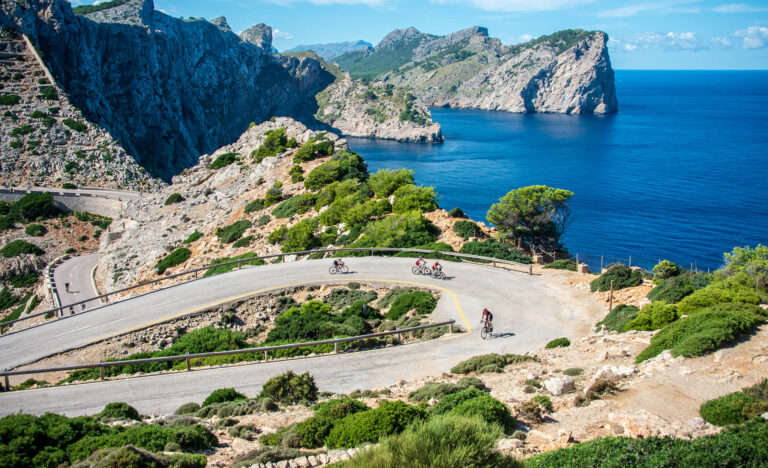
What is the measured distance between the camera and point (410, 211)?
40.5m

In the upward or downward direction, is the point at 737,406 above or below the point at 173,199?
below

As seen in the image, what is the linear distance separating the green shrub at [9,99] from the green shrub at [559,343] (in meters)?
92.0

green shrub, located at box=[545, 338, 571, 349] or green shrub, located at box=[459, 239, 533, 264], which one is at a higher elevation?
green shrub, located at box=[459, 239, 533, 264]

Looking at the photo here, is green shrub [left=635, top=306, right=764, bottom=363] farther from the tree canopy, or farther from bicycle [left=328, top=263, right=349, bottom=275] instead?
the tree canopy

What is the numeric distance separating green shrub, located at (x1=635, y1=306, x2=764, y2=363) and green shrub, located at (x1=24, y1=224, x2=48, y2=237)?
6799cm

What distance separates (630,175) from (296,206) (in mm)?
91135

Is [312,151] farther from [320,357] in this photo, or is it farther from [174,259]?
[320,357]

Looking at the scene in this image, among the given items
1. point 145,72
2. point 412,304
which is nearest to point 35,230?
point 412,304

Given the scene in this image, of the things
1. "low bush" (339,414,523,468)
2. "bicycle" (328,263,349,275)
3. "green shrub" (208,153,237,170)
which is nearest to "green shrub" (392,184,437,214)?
"bicycle" (328,263,349,275)

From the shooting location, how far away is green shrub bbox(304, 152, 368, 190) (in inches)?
1977

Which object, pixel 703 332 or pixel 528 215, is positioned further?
pixel 528 215

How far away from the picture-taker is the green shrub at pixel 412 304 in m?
26.8

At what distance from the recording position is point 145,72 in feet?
411

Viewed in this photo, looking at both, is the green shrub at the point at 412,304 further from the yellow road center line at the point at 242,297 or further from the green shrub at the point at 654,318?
the green shrub at the point at 654,318
